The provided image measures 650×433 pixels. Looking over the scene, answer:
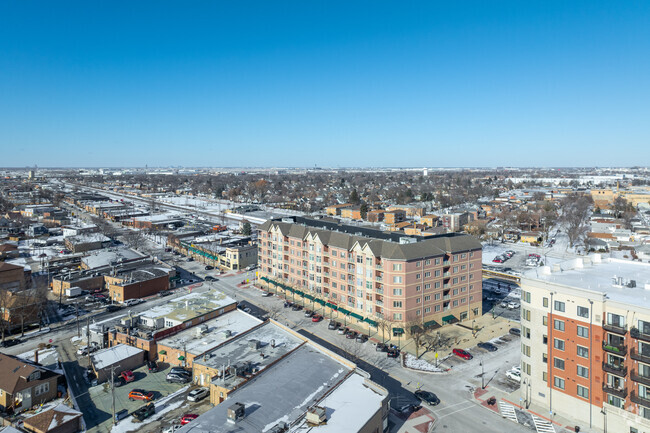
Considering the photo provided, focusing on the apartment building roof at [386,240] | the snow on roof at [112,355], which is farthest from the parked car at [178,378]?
the apartment building roof at [386,240]

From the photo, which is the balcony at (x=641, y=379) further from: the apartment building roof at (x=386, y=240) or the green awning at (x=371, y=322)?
the green awning at (x=371, y=322)

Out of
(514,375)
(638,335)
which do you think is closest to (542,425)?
(514,375)

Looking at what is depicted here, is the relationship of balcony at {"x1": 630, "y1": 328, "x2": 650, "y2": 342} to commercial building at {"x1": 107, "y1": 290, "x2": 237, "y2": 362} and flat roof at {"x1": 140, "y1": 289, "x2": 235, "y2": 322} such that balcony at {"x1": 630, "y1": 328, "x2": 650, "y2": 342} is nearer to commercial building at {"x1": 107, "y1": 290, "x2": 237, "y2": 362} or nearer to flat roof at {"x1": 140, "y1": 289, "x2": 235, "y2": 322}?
commercial building at {"x1": 107, "y1": 290, "x2": 237, "y2": 362}

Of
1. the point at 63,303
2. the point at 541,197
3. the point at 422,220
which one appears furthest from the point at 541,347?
the point at 541,197

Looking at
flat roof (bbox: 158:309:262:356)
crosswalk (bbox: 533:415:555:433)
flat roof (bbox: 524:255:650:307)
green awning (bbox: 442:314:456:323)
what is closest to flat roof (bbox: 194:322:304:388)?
flat roof (bbox: 158:309:262:356)

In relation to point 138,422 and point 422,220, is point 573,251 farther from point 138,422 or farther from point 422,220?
point 138,422

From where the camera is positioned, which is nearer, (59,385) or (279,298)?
(59,385)

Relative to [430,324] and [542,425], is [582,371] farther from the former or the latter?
[430,324]
